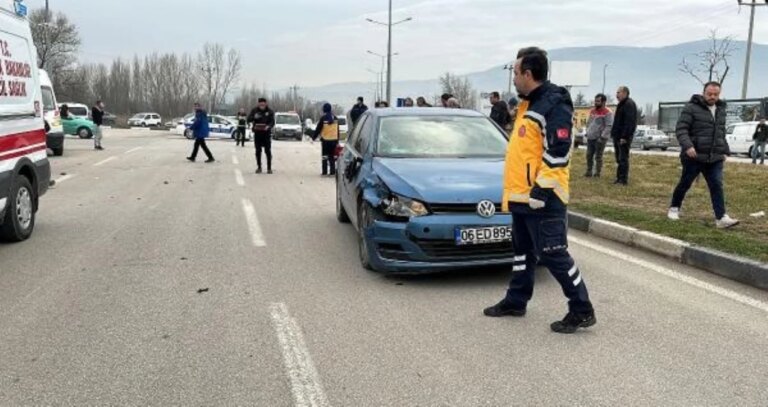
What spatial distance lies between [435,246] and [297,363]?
6.15 feet

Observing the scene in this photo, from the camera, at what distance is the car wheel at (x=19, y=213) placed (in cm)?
704

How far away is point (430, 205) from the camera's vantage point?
5.53 meters

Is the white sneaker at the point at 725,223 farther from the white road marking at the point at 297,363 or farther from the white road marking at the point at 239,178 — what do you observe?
the white road marking at the point at 239,178

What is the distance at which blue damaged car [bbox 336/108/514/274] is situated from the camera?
216 inches

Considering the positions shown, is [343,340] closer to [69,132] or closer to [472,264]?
[472,264]

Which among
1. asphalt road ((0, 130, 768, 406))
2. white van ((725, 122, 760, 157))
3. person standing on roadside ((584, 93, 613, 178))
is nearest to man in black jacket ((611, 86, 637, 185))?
person standing on roadside ((584, 93, 613, 178))

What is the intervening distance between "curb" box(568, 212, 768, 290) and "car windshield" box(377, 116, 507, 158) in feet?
6.03

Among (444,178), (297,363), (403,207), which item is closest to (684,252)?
(444,178)

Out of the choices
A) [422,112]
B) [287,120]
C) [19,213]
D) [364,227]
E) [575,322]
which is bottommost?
[575,322]

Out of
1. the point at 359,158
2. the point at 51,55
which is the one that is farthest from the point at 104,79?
the point at 359,158

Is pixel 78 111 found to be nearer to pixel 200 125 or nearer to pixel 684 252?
pixel 200 125

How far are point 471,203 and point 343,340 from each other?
1.73 meters

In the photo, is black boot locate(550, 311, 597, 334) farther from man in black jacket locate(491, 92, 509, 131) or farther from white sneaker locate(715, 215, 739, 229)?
man in black jacket locate(491, 92, 509, 131)

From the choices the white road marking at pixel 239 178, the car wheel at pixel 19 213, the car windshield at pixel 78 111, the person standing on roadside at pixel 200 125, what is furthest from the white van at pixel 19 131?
the car windshield at pixel 78 111
